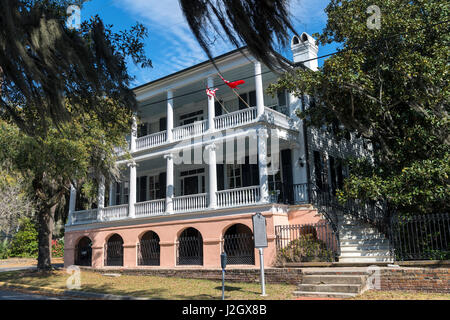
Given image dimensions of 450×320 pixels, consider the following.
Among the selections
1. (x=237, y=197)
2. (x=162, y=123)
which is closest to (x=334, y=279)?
(x=237, y=197)

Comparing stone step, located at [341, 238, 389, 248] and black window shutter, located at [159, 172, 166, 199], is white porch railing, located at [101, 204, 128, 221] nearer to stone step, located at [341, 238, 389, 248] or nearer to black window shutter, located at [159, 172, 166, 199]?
black window shutter, located at [159, 172, 166, 199]

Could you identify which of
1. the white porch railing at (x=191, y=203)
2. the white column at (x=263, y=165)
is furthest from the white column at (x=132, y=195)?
the white column at (x=263, y=165)

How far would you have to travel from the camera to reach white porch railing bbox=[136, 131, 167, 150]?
19750 millimetres

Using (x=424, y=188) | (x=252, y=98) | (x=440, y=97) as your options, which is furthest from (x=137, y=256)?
(x=440, y=97)

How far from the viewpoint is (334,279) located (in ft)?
34.0

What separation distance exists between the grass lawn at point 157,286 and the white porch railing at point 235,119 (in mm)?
6372

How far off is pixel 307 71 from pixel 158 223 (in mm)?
9350

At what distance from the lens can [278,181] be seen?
16.6 m

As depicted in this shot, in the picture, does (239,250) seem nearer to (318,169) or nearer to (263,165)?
(263,165)

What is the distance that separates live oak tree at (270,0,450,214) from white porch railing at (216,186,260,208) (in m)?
4.06

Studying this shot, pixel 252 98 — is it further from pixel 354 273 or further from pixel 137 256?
pixel 354 273

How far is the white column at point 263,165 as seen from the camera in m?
15.2

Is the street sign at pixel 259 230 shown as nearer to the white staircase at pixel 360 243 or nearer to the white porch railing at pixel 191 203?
the white staircase at pixel 360 243

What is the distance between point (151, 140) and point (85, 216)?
5.92 meters
